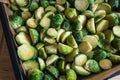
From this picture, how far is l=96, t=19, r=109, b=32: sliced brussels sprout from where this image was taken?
0.84 metres

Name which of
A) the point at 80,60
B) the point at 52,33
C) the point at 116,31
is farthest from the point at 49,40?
the point at 116,31

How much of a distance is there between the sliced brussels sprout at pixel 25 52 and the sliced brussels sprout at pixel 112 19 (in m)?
0.30

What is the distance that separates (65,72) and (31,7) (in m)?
0.29

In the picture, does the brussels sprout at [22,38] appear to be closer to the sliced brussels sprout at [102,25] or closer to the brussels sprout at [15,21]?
the brussels sprout at [15,21]

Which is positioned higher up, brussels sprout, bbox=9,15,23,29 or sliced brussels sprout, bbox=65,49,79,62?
brussels sprout, bbox=9,15,23,29

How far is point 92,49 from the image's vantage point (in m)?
0.81

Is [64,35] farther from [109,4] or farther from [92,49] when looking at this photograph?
[109,4]

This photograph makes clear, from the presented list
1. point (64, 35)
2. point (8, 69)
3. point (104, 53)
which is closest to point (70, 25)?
point (64, 35)

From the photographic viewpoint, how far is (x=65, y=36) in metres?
0.80

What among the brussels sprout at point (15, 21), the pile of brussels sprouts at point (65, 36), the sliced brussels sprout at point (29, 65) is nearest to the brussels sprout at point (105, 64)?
the pile of brussels sprouts at point (65, 36)

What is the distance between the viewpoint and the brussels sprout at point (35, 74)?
→ 708mm

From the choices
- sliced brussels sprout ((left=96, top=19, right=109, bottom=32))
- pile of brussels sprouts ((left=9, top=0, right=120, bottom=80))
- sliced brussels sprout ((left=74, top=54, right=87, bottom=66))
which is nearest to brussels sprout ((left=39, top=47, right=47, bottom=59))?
pile of brussels sprouts ((left=9, top=0, right=120, bottom=80))

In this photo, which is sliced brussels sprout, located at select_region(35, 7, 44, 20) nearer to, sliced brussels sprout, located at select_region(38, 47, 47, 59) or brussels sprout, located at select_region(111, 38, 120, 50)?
sliced brussels sprout, located at select_region(38, 47, 47, 59)

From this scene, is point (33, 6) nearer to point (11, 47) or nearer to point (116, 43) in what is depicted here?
point (11, 47)
